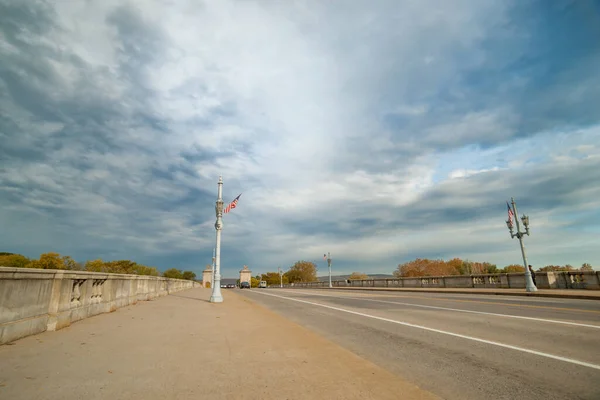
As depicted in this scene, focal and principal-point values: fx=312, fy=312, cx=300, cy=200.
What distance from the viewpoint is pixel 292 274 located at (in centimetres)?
14250

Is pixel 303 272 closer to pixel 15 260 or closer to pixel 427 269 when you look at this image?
pixel 427 269

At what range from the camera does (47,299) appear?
7211mm

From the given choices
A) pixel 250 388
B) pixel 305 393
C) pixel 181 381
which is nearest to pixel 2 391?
pixel 181 381

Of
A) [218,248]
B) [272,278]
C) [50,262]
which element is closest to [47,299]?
[218,248]

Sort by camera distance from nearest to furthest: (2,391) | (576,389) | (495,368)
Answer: (2,391), (576,389), (495,368)

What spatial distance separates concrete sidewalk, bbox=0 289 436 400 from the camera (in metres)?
3.66

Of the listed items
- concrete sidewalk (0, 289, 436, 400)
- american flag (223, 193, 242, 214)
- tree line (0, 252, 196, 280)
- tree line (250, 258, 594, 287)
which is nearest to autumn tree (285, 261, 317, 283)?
tree line (250, 258, 594, 287)

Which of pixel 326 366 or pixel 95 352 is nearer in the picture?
pixel 326 366

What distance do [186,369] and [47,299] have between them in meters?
4.96

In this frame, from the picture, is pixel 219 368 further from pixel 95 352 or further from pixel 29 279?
pixel 29 279

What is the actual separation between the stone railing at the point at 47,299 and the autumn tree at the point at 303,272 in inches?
5014

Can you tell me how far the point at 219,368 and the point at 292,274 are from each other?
141466 millimetres

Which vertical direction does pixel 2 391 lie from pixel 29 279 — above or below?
below

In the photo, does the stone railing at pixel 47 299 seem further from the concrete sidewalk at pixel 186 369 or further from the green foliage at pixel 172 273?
the green foliage at pixel 172 273
